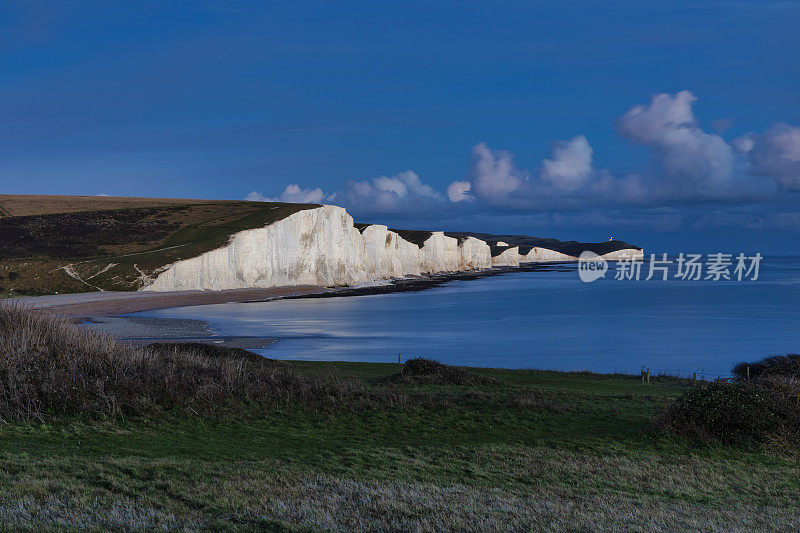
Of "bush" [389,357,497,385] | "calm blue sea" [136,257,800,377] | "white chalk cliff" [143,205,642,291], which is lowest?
"calm blue sea" [136,257,800,377]

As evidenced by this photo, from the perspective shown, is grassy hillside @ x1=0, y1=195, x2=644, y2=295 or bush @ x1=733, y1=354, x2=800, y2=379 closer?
bush @ x1=733, y1=354, x2=800, y2=379

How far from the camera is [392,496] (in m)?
7.92

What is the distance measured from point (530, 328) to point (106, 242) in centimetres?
6395

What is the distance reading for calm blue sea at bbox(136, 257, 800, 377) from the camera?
134 ft

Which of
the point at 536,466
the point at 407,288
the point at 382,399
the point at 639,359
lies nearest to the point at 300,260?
the point at 407,288

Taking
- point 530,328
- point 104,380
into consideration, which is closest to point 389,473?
point 104,380

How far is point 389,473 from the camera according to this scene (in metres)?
9.32

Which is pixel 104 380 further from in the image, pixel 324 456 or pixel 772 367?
pixel 772 367

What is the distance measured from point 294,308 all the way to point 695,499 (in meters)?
63.7

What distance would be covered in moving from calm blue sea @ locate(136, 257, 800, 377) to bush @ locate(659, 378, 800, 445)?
79.4ft

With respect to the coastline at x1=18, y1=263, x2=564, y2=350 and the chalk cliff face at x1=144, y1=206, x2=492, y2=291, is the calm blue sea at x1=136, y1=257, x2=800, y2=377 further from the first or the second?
the chalk cliff face at x1=144, y1=206, x2=492, y2=291

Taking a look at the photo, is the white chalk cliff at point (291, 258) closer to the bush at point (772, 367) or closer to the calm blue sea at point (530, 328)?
the calm blue sea at point (530, 328)

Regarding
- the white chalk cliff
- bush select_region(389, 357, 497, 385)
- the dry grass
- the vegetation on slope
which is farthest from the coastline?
the vegetation on slope

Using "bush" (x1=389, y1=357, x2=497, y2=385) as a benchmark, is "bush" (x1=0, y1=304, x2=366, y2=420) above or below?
above
